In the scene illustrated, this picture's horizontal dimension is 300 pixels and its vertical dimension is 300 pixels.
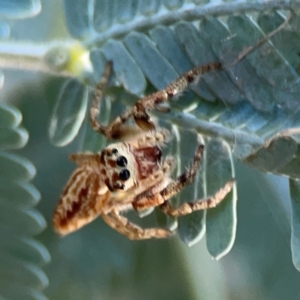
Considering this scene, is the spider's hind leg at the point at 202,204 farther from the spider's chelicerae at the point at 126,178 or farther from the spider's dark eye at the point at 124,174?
the spider's dark eye at the point at 124,174

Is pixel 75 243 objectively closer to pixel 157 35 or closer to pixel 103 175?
pixel 103 175

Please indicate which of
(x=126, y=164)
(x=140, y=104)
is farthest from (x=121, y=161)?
(x=140, y=104)

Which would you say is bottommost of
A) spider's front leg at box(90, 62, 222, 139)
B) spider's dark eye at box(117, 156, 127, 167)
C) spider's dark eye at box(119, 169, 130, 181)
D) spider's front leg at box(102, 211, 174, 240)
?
spider's front leg at box(102, 211, 174, 240)

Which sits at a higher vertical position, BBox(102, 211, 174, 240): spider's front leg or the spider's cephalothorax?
the spider's cephalothorax

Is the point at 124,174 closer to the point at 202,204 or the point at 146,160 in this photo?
the point at 146,160

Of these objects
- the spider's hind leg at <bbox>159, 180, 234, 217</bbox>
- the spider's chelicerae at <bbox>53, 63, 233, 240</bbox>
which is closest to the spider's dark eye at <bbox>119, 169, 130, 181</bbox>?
the spider's chelicerae at <bbox>53, 63, 233, 240</bbox>

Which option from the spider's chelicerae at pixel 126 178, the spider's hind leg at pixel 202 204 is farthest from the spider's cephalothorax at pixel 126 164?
the spider's hind leg at pixel 202 204

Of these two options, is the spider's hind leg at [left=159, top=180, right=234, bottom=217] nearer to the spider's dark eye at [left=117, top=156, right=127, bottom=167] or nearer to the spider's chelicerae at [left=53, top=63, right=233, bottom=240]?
the spider's chelicerae at [left=53, top=63, right=233, bottom=240]

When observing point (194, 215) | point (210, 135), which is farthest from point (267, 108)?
point (194, 215)
